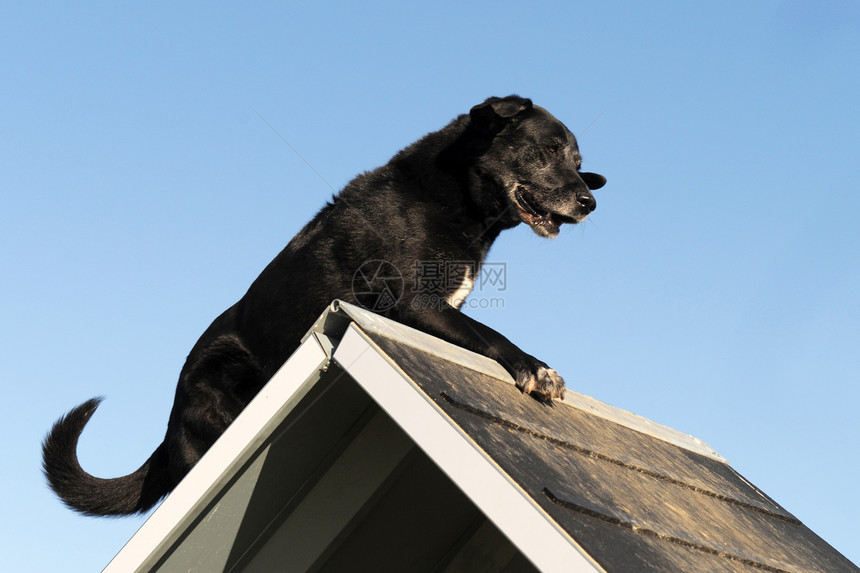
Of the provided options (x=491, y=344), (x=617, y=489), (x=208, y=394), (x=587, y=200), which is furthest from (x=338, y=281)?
(x=617, y=489)

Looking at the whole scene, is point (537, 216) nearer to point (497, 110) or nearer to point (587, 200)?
point (587, 200)

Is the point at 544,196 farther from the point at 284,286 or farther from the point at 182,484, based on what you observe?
the point at 182,484

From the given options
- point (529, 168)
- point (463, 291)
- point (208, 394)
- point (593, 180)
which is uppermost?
point (593, 180)

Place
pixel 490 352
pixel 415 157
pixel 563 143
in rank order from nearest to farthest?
pixel 490 352 < pixel 415 157 < pixel 563 143

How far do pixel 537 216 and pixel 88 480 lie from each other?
2.54 m

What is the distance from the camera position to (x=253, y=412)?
1987mm

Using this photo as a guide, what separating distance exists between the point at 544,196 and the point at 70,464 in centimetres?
263

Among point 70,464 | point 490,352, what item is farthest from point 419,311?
point 70,464

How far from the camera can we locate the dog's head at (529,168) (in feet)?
14.3

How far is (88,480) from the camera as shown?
3.63 metres

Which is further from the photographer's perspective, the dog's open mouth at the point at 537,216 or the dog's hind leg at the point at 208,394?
the dog's open mouth at the point at 537,216

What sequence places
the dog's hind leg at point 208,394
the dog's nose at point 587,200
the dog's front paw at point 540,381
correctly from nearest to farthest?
the dog's front paw at point 540,381
the dog's hind leg at point 208,394
the dog's nose at point 587,200

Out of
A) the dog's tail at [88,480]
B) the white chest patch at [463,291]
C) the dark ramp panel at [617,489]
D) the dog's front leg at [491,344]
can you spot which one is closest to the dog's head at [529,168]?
the white chest patch at [463,291]

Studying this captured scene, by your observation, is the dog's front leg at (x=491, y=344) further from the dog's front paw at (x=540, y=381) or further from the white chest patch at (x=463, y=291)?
the white chest patch at (x=463, y=291)
